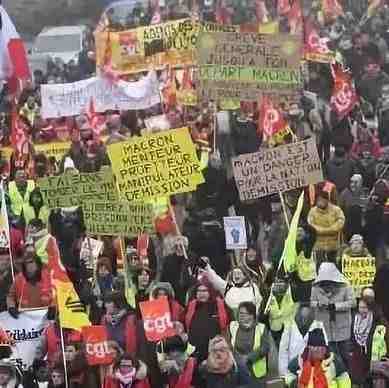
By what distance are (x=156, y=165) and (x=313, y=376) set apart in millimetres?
2063

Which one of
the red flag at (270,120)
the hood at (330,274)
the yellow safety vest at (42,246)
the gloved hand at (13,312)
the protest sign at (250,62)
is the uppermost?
the protest sign at (250,62)

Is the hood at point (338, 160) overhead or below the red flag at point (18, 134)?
below

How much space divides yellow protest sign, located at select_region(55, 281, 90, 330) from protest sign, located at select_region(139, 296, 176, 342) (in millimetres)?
454

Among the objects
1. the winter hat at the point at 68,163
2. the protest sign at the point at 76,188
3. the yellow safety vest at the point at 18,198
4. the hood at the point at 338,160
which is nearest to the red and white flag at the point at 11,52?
the winter hat at the point at 68,163

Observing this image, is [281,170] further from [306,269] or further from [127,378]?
[127,378]

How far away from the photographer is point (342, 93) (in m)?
8.76

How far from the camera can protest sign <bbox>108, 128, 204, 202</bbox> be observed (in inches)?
323

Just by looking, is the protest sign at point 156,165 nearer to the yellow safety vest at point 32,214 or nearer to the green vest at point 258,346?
the yellow safety vest at point 32,214

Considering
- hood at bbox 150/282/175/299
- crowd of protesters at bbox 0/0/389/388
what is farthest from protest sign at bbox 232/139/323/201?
hood at bbox 150/282/175/299

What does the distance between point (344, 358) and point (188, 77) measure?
8.82ft

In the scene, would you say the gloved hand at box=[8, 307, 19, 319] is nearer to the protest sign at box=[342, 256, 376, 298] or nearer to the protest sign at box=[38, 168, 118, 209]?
the protest sign at box=[38, 168, 118, 209]

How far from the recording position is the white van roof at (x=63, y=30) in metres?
Answer: 9.16

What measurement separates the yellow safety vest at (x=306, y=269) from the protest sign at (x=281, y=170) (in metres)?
0.61

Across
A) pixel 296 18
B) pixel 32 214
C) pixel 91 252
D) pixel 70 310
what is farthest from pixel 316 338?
pixel 296 18
